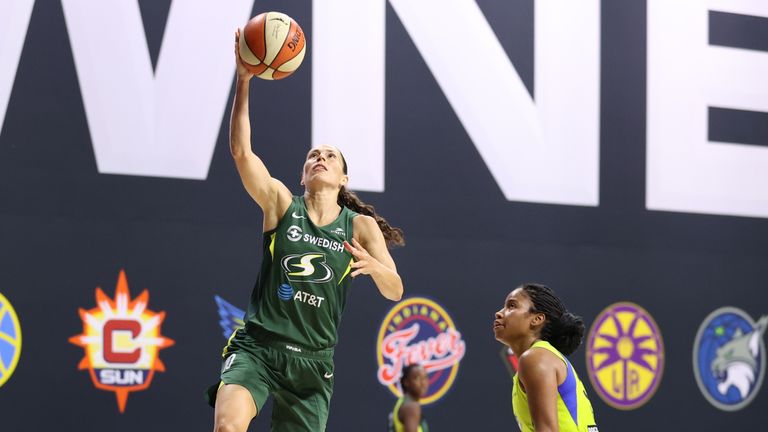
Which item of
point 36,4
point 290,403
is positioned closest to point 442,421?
point 290,403

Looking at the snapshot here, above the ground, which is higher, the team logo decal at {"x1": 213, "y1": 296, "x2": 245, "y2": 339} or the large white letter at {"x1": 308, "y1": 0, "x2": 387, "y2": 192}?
the large white letter at {"x1": 308, "y1": 0, "x2": 387, "y2": 192}

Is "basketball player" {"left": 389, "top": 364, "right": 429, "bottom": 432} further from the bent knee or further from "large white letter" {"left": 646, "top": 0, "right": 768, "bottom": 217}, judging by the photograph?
the bent knee

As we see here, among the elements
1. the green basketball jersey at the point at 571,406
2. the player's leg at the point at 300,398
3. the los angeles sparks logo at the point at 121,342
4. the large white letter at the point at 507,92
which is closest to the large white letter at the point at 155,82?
the large white letter at the point at 507,92

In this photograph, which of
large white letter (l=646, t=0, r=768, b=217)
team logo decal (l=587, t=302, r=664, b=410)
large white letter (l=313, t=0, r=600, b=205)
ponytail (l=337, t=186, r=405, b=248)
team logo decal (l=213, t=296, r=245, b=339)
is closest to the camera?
ponytail (l=337, t=186, r=405, b=248)

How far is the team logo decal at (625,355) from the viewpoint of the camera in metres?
7.18

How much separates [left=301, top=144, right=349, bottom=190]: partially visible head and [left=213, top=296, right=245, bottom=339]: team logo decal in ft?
6.56

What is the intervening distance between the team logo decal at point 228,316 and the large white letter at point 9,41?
1664 millimetres

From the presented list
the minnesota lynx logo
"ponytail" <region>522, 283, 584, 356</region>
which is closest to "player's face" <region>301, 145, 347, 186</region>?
the minnesota lynx logo

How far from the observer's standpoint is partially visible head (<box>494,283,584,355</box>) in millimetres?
3666

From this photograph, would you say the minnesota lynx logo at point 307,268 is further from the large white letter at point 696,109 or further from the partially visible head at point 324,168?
the large white letter at point 696,109

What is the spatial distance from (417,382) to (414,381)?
0.07 ft

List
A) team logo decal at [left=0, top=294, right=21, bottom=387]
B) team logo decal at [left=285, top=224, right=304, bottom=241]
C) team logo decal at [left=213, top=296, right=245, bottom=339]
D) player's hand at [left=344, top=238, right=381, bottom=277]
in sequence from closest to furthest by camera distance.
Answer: player's hand at [left=344, top=238, right=381, bottom=277], team logo decal at [left=285, top=224, right=304, bottom=241], team logo decal at [left=0, top=294, right=21, bottom=387], team logo decal at [left=213, top=296, right=245, bottom=339]

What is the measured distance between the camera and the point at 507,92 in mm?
7145

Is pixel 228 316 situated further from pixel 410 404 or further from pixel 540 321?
pixel 540 321
